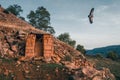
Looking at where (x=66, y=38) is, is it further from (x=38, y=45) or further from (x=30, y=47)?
(x=30, y=47)

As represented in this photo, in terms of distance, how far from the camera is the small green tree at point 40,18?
10236 centimetres

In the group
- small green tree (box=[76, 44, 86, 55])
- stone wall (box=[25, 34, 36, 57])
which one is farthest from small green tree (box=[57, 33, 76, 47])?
stone wall (box=[25, 34, 36, 57])

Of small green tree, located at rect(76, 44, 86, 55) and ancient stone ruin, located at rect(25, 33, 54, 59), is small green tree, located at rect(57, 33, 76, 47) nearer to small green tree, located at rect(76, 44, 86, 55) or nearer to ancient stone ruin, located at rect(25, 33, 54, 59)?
small green tree, located at rect(76, 44, 86, 55)

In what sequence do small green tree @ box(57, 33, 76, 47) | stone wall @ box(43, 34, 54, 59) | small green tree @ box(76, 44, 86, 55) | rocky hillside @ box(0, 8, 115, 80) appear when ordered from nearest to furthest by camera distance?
rocky hillside @ box(0, 8, 115, 80) < stone wall @ box(43, 34, 54, 59) < small green tree @ box(76, 44, 86, 55) < small green tree @ box(57, 33, 76, 47)

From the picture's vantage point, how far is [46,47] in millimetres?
52875

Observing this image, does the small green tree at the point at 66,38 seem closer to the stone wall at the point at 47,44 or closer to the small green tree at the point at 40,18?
the small green tree at the point at 40,18

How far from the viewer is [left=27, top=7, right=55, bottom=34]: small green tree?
336 ft

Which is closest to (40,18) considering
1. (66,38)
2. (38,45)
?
(66,38)

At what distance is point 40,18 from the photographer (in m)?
103

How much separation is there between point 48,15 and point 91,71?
5944 cm

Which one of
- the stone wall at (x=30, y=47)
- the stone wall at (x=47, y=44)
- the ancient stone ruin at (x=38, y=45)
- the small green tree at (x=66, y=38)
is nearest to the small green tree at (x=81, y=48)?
the small green tree at (x=66, y=38)

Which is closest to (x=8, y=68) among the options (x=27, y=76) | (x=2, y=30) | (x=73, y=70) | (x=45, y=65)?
(x=27, y=76)

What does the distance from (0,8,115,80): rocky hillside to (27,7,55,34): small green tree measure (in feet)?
128

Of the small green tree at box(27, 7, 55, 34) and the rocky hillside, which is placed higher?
the small green tree at box(27, 7, 55, 34)
